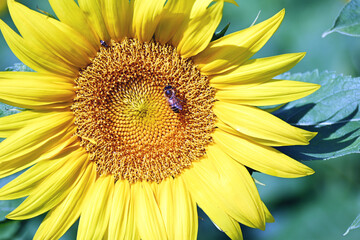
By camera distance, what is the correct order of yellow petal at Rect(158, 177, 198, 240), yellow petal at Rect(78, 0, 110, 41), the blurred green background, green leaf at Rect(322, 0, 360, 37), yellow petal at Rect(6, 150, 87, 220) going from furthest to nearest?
the blurred green background
yellow petal at Rect(158, 177, 198, 240)
yellow petal at Rect(6, 150, 87, 220)
yellow petal at Rect(78, 0, 110, 41)
green leaf at Rect(322, 0, 360, 37)

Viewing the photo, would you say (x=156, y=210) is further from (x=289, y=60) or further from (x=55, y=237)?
(x=289, y=60)

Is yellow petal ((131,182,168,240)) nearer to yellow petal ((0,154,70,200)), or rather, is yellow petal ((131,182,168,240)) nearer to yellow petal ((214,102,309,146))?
yellow petal ((0,154,70,200))

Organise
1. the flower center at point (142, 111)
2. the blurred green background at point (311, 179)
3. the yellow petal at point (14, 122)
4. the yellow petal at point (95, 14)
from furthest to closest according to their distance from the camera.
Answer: the blurred green background at point (311, 179) < the flower center at point (142, 111) < the yellow petal at point (14, 122) < the yellow petal at point (95, 14)

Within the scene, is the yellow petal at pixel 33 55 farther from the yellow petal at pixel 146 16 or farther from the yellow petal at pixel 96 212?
the yellow petal at pixel 96 212

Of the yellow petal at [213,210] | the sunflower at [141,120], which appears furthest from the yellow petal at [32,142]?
the yellow petal at [213,210]

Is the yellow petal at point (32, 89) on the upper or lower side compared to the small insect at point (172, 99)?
upper

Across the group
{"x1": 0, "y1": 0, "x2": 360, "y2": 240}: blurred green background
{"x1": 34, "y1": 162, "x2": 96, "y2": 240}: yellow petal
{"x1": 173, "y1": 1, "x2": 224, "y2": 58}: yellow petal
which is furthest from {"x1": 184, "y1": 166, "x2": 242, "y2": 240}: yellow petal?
{"x1": 0, "y1": 0, "x2": 360, "y2": 240}: blurred green background

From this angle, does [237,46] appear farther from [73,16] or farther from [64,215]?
[64,215]
